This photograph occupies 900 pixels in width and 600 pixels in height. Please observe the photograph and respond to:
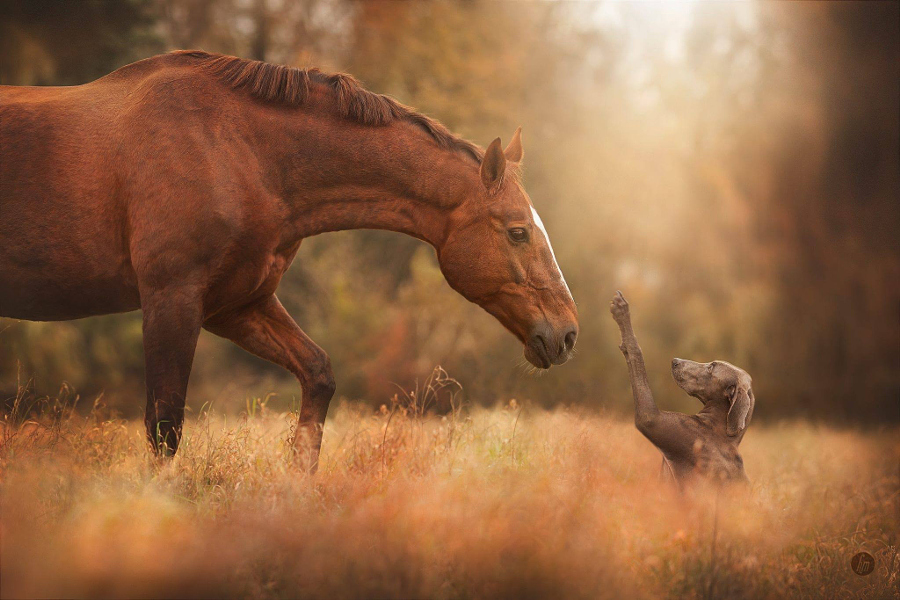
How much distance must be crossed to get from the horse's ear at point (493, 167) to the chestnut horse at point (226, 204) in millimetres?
14

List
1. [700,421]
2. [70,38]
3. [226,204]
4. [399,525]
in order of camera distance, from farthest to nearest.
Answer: [70,38] < [700,421] < [226,204] < [399,525]

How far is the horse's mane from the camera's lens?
473cm

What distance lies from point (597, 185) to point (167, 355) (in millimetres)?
9317

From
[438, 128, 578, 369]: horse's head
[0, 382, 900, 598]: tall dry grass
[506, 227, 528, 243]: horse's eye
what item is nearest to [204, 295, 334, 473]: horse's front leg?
[0, 382, 900, 598]: tall dry grass

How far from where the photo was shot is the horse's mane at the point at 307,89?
4730mm

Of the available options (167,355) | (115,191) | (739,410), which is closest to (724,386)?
(739,410)

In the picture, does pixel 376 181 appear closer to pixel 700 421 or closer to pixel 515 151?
pixel 515 151

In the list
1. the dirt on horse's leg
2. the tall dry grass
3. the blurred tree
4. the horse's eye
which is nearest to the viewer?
the tall dry grass

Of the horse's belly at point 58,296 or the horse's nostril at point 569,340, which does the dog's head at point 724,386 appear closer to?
the horse's nostril at point 569,340

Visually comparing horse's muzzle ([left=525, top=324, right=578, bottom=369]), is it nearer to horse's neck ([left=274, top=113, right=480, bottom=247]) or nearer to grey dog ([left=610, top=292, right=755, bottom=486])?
grey dog ([left=610, top=292, right=755, bottom=486])

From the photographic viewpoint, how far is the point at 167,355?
4.32 meters

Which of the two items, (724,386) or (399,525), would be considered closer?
(399,525)

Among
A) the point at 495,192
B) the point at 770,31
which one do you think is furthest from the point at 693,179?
the point at 495,192

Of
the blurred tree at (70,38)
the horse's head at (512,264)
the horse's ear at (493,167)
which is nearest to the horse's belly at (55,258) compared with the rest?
the horse's head at (512,264)
